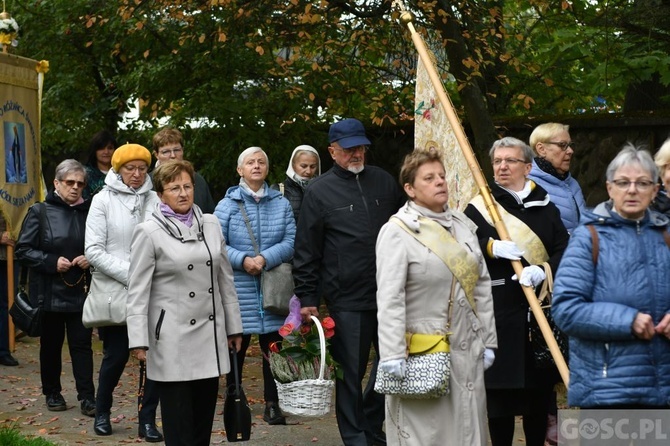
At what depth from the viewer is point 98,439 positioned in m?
8.32

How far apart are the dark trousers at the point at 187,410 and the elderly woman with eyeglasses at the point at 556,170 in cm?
246

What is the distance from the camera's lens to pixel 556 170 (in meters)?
7.70

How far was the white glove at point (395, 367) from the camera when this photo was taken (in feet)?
19.0

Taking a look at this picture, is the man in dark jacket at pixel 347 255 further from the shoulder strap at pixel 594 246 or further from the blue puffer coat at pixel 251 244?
the shoulder strap at pixel 594 246

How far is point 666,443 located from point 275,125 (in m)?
8.86

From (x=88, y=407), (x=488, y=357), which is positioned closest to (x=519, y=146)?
(x=488, y=357)

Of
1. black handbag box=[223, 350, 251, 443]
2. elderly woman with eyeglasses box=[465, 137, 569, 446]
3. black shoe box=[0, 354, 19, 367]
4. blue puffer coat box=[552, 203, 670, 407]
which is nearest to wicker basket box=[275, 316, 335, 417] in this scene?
black handbag box=[223, 350, 251, 443]

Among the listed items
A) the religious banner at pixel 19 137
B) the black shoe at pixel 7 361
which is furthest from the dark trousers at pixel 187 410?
the black shoe at pixel 7 361

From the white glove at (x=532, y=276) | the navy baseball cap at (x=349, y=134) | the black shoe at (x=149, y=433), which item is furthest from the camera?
the black shoe at (x=149, y=433)

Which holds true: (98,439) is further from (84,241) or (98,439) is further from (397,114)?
(397,114)

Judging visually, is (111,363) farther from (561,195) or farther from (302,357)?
(561,195)

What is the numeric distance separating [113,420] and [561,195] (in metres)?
3.88

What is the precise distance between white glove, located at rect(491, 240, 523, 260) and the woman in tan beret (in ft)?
9.26

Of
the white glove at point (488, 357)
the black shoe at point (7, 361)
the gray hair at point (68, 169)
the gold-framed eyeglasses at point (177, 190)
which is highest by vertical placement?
the gray hair at point (68, 169)
